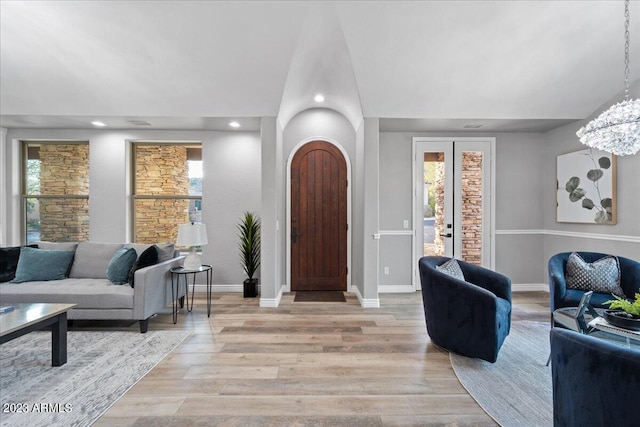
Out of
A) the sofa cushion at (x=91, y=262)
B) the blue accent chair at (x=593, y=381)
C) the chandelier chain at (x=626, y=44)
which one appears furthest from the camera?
the sofa cushion at (x=91, y=262)

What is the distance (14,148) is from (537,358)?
7.31 metres

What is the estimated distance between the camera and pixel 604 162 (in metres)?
4.10

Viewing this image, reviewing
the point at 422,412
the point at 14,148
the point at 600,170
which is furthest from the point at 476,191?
the point at 14,148

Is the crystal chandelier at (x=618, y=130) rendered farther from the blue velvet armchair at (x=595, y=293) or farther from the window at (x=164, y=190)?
the window at (x=164, y=190)

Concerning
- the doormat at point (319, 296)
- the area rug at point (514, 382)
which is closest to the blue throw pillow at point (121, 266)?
the doormat at point (319, 296)

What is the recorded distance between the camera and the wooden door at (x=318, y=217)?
16.5 ft

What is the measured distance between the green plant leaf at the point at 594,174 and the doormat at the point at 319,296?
3730mm

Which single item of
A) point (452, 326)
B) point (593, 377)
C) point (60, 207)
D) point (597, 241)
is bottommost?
point (452, 326)

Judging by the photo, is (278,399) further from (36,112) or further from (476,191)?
(36,112)

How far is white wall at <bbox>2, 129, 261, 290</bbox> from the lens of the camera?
4.91m

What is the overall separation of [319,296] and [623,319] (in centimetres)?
338

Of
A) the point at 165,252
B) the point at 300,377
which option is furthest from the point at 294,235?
the point at 300,377

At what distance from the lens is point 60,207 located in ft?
16.4

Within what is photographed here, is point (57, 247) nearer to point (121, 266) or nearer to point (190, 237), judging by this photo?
point (121, 266)
